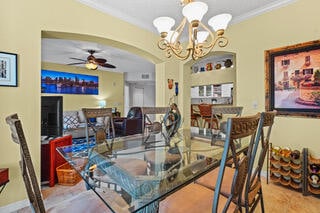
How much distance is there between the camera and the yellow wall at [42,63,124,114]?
6500mm

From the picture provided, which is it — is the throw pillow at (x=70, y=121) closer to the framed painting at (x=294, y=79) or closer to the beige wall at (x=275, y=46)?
the beige wall at (x=275, y=46)

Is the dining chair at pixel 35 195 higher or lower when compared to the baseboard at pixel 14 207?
higher

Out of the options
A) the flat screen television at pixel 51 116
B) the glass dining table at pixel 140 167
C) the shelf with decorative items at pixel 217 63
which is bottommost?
the glass dining table at pixel 140 167

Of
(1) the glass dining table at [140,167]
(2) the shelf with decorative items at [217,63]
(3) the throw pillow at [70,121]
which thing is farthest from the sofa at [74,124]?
(2) the shelf with decorative items at [217,63]

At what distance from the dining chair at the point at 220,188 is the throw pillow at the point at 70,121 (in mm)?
5355

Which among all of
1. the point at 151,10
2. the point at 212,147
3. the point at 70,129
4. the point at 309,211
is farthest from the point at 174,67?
the point at 70,129

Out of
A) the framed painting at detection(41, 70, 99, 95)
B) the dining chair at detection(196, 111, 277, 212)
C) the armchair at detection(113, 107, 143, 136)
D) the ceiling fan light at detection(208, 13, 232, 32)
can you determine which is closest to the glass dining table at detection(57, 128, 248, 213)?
the dining chair at detection(196, 111, 277, 212)

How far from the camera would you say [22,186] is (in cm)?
203

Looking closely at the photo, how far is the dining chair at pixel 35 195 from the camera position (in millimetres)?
805

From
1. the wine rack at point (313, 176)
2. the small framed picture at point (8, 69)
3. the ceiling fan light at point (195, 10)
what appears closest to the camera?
the ceiling fan light at point (195, 10)

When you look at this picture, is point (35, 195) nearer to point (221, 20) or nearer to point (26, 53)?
point (26, 53)

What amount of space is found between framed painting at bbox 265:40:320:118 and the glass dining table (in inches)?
47.9

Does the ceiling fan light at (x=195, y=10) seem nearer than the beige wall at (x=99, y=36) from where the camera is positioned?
Yes

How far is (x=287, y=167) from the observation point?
2.37 m
